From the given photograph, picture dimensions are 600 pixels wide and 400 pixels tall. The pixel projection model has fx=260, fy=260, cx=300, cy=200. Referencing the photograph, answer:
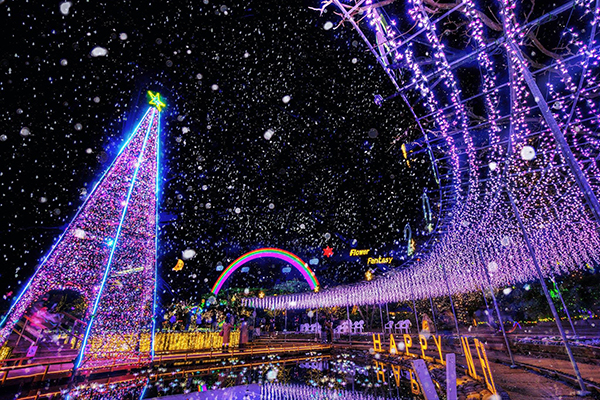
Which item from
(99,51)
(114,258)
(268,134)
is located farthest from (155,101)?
(268,134)

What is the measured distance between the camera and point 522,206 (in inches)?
375

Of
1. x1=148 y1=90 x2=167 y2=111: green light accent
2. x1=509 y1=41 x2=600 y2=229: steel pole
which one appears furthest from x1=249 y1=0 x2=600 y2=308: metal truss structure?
x1=148 y1=90 x2=167 y2=111: green light accent

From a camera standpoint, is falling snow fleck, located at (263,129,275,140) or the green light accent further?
falling snow fleck, located at (263,129,275,140)

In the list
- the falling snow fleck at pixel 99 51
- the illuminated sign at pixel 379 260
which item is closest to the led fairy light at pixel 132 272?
the falling snow fleck at pixel 99 51

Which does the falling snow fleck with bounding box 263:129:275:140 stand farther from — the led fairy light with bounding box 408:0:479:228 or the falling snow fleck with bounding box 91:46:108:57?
the led fairy light with bounding box 408:0:479:228

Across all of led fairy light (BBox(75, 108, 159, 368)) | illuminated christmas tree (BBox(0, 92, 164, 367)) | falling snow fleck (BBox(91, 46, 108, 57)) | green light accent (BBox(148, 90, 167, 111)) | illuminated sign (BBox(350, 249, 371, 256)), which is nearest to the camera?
illuminated christmas tree (BBox(0, 92, 164, 367))

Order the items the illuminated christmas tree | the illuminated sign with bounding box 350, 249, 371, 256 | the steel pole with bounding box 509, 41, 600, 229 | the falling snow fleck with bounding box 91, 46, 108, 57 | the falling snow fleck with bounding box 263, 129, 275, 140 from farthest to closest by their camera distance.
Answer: the illuminated sign with bounding box 350, 249, 371, 256 < the falling snow fleck with bounding box 263, 129, 275, 140 < the falling snow fleck with bounding box 91, 46, 108, 57 < the illuminated christmas tree < the steel pole with bounding box 509, 41, 600, 229

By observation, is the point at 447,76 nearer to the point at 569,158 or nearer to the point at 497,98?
the point at 497,98

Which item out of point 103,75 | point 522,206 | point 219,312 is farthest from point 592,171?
point 219,312

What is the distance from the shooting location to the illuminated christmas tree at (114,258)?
199 inches

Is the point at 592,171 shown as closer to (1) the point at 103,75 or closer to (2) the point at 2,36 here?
(1) the point at 103,75

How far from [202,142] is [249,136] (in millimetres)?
2051

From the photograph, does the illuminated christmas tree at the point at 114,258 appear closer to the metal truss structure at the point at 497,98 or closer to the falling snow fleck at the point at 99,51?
the falling snow fleck at the point at 99,51

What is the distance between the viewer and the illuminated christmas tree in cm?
505
